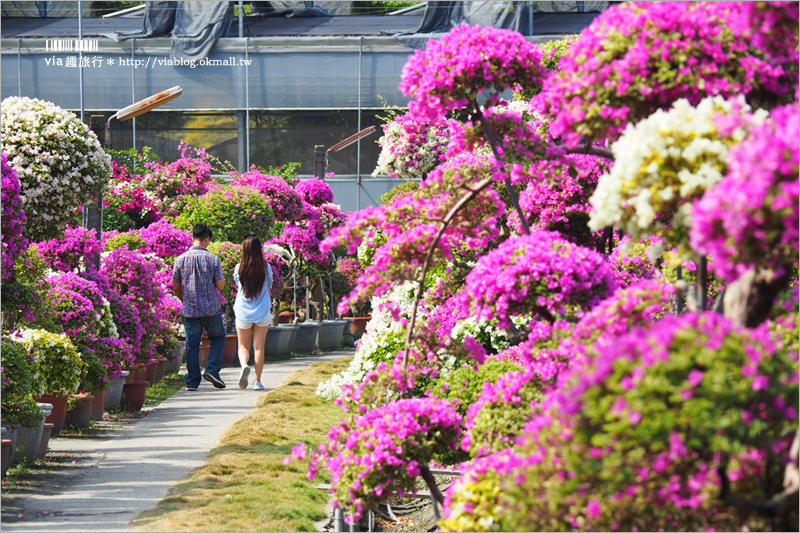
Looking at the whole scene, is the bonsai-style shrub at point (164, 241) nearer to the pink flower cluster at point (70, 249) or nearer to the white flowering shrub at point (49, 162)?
the pink flower cluster at point (70, 249)

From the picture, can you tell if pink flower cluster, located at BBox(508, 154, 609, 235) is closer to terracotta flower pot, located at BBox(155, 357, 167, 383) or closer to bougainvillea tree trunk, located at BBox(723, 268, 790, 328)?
bougainvillea tree trunk, located at BBox(723, 268, 790, 328)

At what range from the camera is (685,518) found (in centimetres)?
219

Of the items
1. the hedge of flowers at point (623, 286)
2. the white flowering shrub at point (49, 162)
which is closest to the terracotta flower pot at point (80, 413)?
the white flowering shrub at point (49, 162)

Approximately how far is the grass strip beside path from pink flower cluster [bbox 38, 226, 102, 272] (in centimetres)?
211

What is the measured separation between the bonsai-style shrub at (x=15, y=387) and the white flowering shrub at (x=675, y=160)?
11.5 ft

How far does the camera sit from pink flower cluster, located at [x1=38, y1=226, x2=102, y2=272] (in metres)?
7.68

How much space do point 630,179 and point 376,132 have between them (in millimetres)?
16332

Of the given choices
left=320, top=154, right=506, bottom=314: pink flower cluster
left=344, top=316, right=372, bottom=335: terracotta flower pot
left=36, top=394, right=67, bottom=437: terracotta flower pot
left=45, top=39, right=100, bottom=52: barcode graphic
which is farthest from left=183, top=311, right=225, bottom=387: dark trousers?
left=45, top=39, right=100, bottom=52: barcode graphic

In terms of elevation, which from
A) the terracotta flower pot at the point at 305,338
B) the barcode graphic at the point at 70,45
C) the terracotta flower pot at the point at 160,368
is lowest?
the terracotta flower pot at the point at 305,338

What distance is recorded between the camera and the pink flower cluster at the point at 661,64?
8.75 ft

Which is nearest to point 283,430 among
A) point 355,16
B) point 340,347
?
point 340,347

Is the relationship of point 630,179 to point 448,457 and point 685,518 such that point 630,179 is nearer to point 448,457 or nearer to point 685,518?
point 685,518

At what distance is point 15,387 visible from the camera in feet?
15.2

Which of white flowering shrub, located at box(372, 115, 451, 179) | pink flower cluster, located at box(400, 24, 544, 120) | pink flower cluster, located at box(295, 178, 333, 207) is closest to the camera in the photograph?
pink flower cluster, located at box(400, 24, 544, 120)
